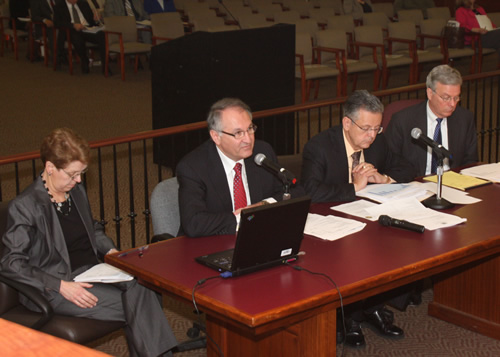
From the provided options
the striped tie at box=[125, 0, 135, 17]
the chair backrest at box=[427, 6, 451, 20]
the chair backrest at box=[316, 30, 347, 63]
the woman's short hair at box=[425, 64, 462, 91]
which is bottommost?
the woman's short hair at box=[425, 64, 462, 91]

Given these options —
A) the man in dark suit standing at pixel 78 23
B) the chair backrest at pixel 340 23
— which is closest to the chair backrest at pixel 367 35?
the chair backrest at pixel 340 23

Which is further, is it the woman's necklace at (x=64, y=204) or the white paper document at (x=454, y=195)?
the white paper document at (x=454, y=195)

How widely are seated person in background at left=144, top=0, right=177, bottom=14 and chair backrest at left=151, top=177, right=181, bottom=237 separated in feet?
29.8

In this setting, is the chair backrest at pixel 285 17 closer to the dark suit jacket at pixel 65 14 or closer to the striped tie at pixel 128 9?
the striped tie at pixel 128 9

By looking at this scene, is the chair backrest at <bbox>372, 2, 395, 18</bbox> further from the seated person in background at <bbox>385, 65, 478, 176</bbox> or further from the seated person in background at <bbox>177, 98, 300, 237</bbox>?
the seated person in background at <bbox>177, 98, 300, 237</bbox>

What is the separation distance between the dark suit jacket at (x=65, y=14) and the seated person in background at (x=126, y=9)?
1.71 feet

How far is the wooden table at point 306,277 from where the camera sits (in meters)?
2.55

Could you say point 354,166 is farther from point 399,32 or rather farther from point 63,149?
point 399,32

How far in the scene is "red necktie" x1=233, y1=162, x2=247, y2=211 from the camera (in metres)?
3.70

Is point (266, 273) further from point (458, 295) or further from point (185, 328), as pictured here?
point (458, 295)

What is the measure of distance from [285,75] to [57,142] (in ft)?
13.2

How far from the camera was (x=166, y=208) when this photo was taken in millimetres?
3654

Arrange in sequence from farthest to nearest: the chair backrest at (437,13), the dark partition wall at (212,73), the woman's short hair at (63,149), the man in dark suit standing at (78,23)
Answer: the chair backrest at (437,13), the man in dark suit standing at (78,23), the dark partition wall at (212,73), the woman's short hair at (63,149)

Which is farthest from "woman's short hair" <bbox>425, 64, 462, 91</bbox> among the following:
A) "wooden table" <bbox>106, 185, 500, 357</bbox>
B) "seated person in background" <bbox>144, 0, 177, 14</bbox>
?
"seated person in background" <bbox>144, 0, 177, 14</bbox>
